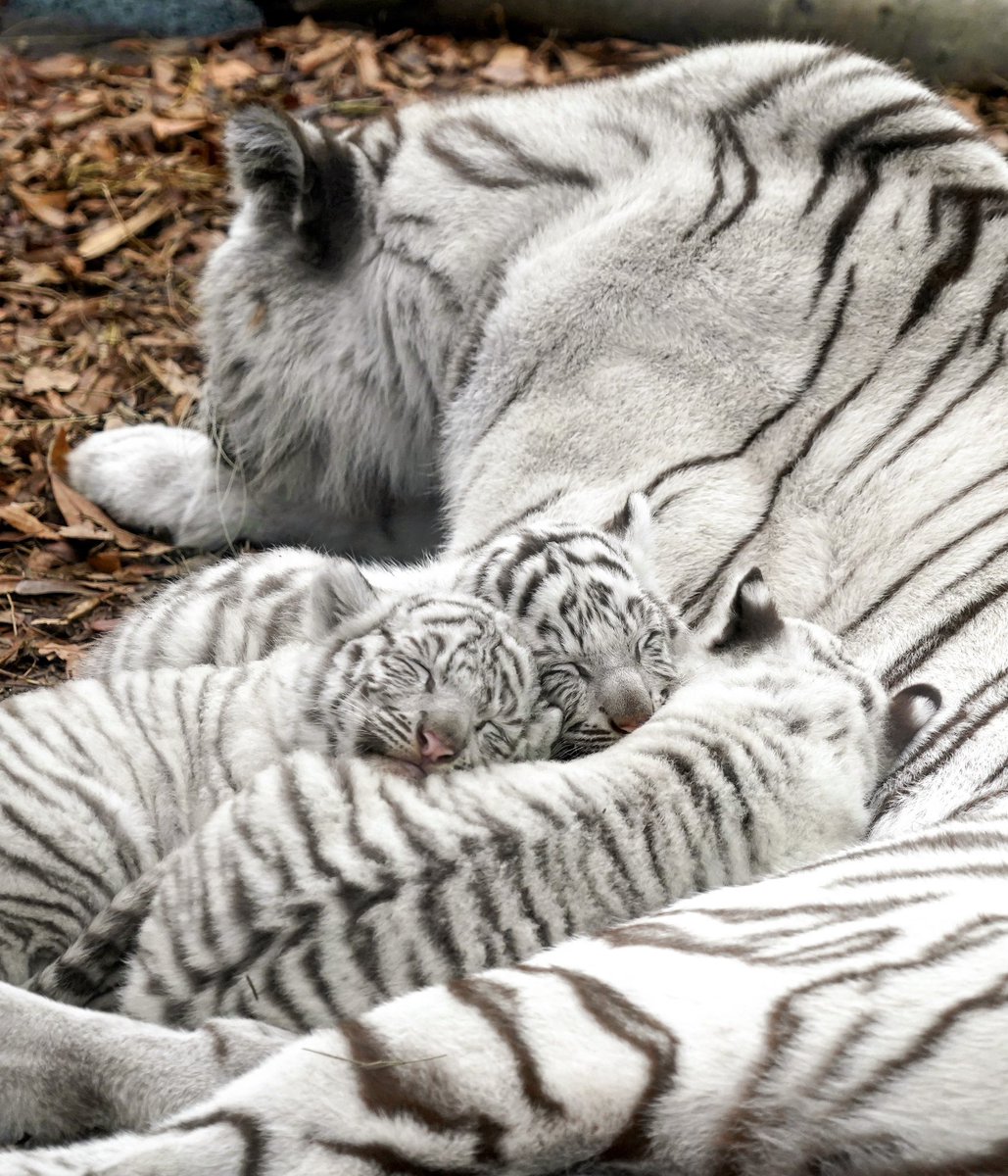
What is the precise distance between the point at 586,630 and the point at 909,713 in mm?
525

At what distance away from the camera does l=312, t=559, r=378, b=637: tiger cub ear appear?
2.65m

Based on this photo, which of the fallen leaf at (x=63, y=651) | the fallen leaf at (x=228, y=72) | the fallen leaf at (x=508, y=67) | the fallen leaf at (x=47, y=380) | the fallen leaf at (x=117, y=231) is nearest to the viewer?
the fallen leaf at (x=63, y=651)

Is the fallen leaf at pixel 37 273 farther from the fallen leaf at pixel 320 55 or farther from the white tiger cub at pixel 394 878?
the white tiger cub at pixel 394 878

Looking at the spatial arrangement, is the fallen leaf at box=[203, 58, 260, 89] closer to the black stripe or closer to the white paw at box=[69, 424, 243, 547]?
the white paw at box=[69, 424, 243, 547]

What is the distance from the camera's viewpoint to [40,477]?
4.20 metres

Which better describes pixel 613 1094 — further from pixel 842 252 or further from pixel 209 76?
pixel 209 76

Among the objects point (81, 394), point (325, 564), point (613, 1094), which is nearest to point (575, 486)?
point (325, 564)

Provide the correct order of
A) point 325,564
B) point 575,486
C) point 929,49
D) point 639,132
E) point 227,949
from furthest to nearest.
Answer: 1. point 929,49
2. point 639,132
3. point 575,486
4. point 325,564
5. point 227,949

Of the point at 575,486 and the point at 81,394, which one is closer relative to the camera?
the point at 575,486

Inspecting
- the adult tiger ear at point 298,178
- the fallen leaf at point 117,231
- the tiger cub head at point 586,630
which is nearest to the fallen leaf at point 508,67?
the fallen leaf at point 117,231

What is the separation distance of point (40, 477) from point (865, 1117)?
10.3ft

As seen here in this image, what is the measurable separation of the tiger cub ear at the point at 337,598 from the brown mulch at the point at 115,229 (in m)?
1.08

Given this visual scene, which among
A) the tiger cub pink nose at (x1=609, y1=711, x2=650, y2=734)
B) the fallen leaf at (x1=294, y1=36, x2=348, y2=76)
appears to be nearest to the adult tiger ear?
the tiger cub pink nose at (x1=609, y1=711, x2=650, y2=734)

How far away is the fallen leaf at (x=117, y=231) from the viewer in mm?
4895
